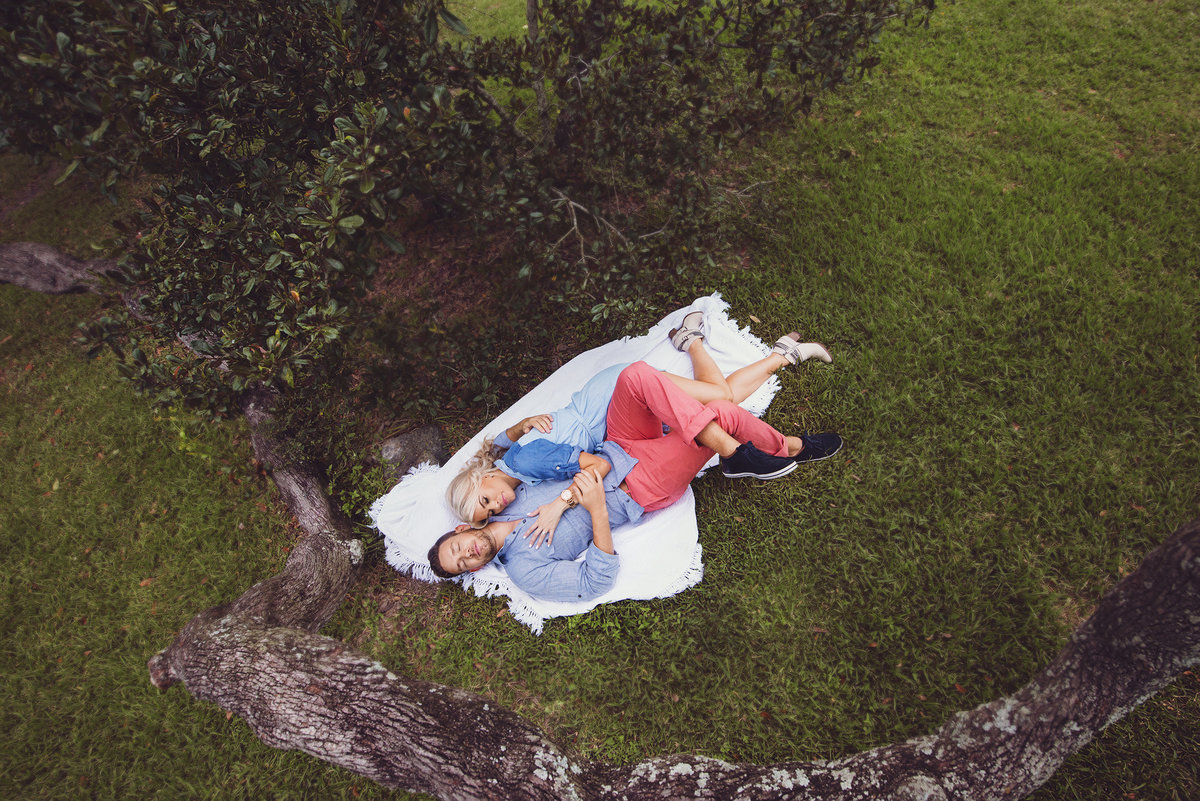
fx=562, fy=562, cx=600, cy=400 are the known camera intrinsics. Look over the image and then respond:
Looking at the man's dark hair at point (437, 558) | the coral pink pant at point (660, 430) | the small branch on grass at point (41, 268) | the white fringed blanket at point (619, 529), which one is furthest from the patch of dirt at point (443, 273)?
the small branch on grass at point (41, 268)

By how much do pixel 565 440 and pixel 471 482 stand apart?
2.43 ft

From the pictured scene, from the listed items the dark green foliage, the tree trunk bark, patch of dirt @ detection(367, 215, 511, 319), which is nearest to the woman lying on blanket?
the dark green foliage

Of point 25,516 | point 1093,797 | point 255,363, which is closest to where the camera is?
point 255,363

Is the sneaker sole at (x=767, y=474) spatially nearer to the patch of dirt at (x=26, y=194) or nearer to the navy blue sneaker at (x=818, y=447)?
the navy blue sneaker at (x=818, y=447)

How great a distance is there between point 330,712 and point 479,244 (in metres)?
3.97

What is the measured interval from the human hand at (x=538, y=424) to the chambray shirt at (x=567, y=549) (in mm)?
401

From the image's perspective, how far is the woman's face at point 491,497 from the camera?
3.92m

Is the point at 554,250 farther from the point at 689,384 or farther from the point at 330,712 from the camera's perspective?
the point at 330,712

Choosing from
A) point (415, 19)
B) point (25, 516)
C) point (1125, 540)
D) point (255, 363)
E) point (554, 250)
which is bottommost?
point (1125, 540)

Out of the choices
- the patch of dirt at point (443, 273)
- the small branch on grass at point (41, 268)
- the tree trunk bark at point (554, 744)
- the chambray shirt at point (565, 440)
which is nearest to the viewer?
the tree trunk bark at point (554, 744)

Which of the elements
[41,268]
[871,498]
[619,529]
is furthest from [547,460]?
[41,268]

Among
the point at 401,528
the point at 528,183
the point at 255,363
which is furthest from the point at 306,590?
the point at 528,183

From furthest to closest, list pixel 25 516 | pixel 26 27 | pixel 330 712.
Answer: pixel 25 516, pixel 330 712, pixel 26 27

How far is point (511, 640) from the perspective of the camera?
3.94 metres
